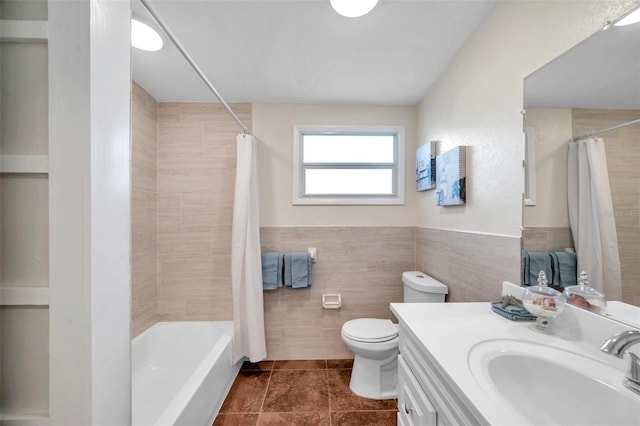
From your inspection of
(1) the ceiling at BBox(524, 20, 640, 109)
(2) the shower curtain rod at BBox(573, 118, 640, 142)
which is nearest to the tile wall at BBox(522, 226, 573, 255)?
(2) the shower curtain rod at BBox(573, 118, 640, 142)

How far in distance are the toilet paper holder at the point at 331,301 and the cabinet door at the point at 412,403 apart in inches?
40.2

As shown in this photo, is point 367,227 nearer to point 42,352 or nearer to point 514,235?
point 514,235

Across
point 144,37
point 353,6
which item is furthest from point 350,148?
point 144,37

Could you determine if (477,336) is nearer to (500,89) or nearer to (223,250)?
(500,89)

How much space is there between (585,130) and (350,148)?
1.60 m

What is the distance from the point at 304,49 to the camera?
57.6 inches

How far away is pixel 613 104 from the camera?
0.74 metres

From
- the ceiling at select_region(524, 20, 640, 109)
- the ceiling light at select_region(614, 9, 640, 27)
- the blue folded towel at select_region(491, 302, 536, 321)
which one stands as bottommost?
the blue folded towel at select_region(491, 302, 536, 321)

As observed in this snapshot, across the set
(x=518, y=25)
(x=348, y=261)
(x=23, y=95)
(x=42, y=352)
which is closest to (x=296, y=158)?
(x=348, y=261)

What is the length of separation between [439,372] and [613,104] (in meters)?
1.01

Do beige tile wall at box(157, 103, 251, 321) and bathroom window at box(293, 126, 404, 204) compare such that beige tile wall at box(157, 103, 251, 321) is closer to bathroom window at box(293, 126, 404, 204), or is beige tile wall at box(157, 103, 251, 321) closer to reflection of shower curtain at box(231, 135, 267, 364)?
reflection of shower curtain at box(231, 135, 267, 364)

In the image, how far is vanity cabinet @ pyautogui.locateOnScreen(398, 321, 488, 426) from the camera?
2.02ft

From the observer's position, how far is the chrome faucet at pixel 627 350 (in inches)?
22.7

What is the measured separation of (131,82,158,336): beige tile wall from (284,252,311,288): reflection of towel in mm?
1131
